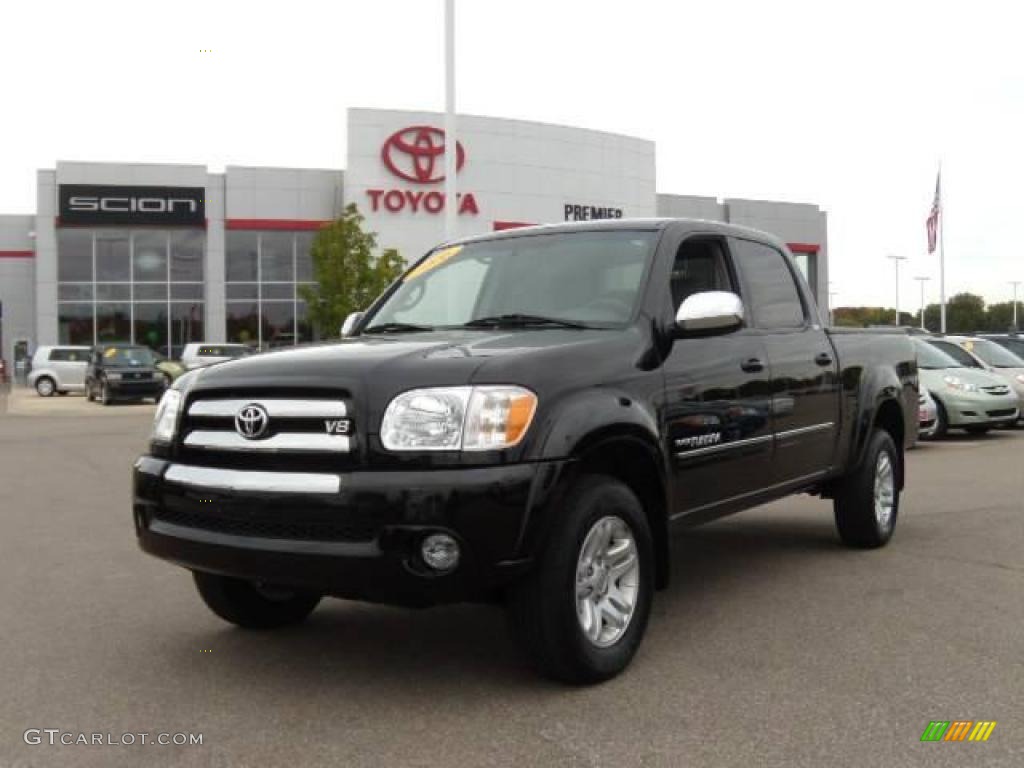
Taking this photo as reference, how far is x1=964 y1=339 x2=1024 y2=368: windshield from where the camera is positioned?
1747cm

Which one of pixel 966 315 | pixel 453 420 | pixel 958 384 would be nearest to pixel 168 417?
pixel 453 420

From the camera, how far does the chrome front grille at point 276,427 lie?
369 centimetres

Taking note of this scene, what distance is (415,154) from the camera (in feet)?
122

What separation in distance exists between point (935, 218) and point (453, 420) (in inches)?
1521

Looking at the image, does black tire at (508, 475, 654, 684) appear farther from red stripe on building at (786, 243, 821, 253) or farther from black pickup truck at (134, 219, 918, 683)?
red stripe on building at (786, 243, 821, 253)

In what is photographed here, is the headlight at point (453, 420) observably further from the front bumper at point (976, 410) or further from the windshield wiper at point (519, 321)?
the front bumper at point (976, 410)

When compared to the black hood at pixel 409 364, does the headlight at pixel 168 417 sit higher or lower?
lower

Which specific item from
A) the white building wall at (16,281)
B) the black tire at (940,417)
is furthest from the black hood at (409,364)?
the white building wall at (16,281)

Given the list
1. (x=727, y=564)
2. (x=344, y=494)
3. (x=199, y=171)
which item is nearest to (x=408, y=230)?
(x=199, y=171)

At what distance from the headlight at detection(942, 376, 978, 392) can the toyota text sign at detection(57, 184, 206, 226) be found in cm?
2968

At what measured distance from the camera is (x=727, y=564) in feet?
20.8

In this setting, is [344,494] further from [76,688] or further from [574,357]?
[76,688]

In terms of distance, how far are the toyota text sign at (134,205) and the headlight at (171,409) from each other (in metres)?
35.8

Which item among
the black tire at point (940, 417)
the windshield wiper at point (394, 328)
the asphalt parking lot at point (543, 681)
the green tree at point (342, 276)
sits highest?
the green tree at point (342, 276)
